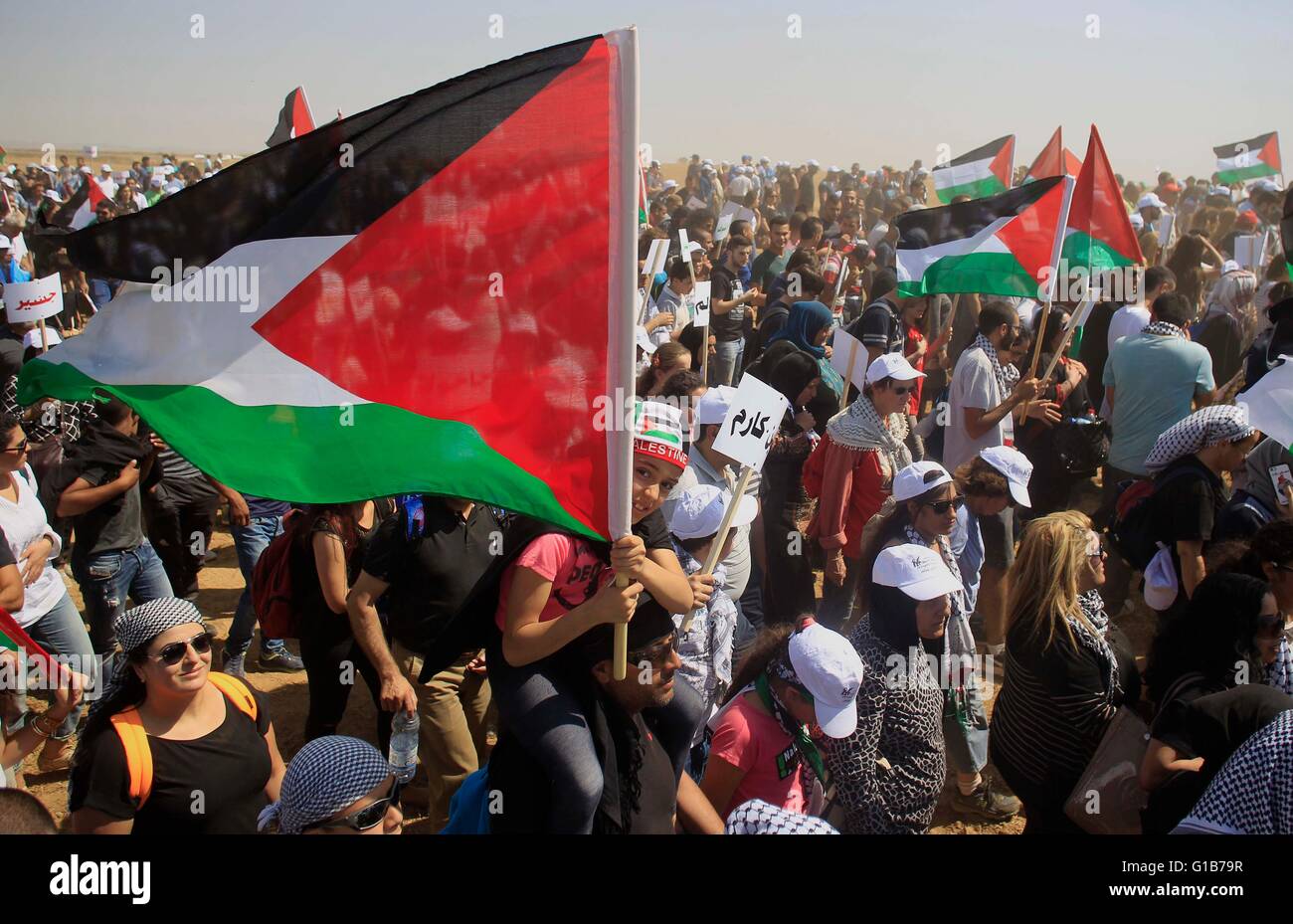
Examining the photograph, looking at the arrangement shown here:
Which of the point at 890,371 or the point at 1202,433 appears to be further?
the point at 890,371

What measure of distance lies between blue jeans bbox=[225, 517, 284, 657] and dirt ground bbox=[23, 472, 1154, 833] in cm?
31

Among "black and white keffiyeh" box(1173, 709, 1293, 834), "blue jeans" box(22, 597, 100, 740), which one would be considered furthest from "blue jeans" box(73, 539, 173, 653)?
"black and white keffiyeh" box(1173, 709, 1293, 834)

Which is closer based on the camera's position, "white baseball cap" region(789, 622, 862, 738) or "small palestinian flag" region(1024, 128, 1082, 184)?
"white baseball cap" region(789, 622, 862, 738)

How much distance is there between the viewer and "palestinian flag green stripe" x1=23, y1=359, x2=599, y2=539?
113 inches

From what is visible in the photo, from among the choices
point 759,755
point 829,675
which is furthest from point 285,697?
point 829,675

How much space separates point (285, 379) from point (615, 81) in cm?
117

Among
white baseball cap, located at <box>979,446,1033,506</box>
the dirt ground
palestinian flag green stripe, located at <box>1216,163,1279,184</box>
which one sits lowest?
the dirt ground

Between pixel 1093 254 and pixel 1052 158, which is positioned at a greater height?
pixel 1052 158

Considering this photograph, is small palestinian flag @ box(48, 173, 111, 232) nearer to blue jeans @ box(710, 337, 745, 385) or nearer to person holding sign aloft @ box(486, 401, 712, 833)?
blue jeans @ box(710, 337, 745, 385)

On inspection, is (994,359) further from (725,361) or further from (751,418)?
(725,361)

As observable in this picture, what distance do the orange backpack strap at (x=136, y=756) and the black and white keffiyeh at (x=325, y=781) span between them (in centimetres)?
59

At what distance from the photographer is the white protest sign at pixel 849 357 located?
271 inches

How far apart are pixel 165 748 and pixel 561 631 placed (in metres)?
1.36

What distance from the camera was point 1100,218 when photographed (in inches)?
306
